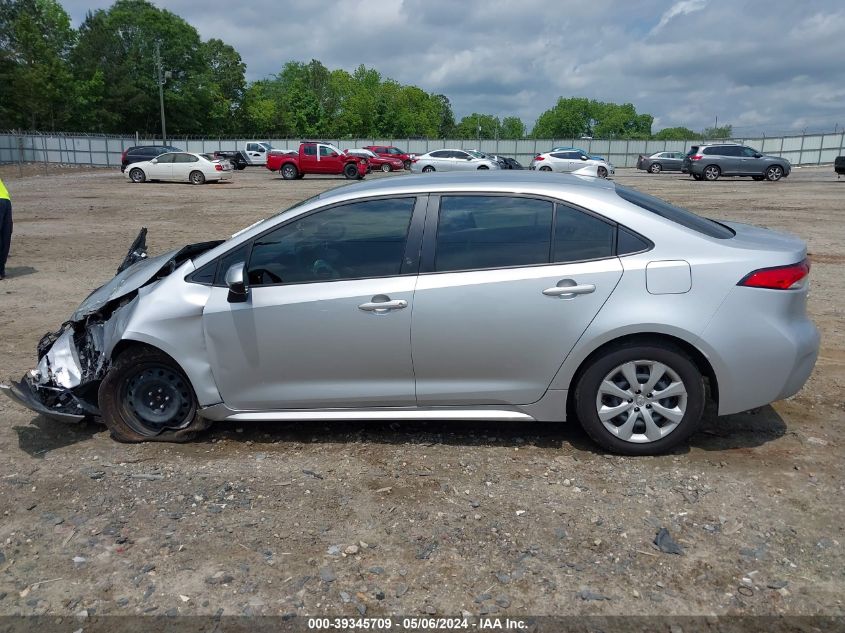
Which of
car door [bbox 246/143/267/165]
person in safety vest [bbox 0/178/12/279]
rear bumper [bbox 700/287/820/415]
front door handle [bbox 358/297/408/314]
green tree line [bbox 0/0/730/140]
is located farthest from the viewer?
green tree line [bbox 0/0/730/140]

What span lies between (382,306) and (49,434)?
2534 millimetres

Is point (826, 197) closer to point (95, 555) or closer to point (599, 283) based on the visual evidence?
point (599, 283)

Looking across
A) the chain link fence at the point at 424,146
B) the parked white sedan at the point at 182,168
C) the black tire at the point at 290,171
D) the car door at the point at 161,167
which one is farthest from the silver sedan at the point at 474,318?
the chain link fence at the point at 424,146

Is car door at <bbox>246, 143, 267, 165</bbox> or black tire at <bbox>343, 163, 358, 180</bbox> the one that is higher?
car door at <bbox>246, 143, 267, 165</bbox>

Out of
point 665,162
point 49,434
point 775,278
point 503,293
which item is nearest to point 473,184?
point 503,293

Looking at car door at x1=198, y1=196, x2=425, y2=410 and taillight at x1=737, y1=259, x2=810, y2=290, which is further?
car door at x1=198, y1=196, x2=425, y2=410

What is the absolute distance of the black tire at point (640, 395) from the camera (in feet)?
12.6

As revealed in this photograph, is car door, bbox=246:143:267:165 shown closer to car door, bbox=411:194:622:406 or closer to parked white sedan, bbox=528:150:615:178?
parked white sedan, bbox=528:150:615:178

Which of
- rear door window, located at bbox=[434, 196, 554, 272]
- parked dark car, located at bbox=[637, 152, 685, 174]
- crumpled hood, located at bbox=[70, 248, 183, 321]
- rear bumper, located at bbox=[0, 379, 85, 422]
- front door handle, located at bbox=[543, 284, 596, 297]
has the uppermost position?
parked dark car, located at bbox=[637, 152, 685, 174]

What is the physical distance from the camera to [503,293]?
12.6 ft

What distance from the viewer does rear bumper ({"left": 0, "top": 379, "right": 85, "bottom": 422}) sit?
430 cm

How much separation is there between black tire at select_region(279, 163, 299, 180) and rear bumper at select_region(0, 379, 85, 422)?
3107 cm

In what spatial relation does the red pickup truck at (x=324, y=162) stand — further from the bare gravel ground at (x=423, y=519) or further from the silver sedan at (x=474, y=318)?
the silver sedan at (x=474, y=318)

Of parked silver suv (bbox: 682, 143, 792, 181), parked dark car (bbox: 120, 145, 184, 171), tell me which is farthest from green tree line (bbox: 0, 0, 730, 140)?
parked silver suv (bbox: 682, 143, 792, 181)
